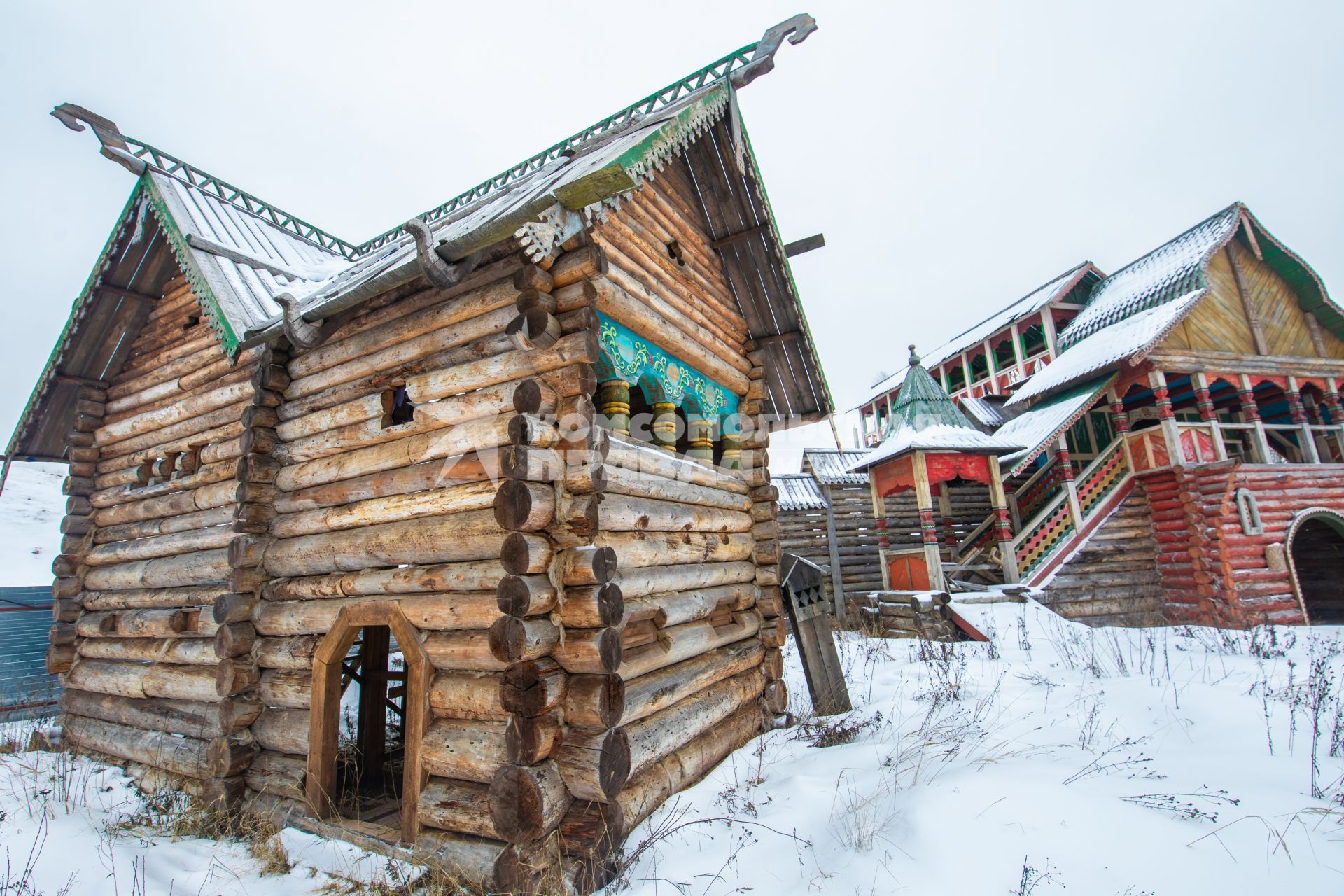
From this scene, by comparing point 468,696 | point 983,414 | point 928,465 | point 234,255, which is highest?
point 234,255

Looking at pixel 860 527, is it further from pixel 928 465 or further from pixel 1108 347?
pixel 1108 347

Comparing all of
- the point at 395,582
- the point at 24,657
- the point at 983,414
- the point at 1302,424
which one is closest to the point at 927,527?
the point at 983,414

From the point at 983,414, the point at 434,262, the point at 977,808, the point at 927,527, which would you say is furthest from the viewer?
the point at 983,414

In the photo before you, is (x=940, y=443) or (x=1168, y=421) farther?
(x=1168, y=421)

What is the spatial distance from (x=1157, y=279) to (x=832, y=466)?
10.7 meters

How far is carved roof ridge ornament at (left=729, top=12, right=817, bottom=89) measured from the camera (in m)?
6.25

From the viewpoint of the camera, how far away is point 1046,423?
15812 mm

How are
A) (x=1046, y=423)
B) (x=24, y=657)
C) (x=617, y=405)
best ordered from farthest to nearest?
(x=1046, y=423) < (x=24, y=657) < (x=617, y=405)

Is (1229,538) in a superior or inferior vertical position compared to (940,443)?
inferior

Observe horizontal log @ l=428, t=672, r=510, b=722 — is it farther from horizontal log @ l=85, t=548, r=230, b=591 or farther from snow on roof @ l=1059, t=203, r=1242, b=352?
snow on roof @ l=1059, t=203, r=1242, b=352

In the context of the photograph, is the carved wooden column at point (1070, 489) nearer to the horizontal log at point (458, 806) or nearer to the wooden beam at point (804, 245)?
the wooden beam at point (804, 245)

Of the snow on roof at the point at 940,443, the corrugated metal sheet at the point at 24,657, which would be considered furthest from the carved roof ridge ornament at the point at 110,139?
the snow on roof at the point at 940,443

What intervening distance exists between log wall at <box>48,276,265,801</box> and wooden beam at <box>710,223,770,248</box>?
18.2ft

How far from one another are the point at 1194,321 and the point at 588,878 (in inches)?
771
